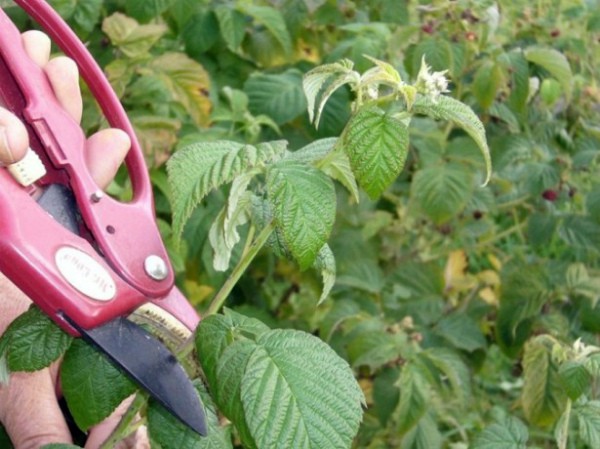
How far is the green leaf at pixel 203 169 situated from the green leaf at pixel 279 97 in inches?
40.1

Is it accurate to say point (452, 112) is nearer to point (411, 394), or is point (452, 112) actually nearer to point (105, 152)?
point (105, 152)

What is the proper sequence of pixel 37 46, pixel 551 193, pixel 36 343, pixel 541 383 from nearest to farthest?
1. pixel 36 343
2. pixel 37 46
3. pixel 541 383
4. pixel 551 193

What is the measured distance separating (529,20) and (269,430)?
1704 millimetres

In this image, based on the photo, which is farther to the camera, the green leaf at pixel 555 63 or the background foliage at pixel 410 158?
the green leaf at pixel 555 63

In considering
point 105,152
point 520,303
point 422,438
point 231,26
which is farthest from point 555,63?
point 105,152

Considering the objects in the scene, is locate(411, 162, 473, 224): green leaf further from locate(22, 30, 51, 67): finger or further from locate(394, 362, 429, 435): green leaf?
locate(22, 30, 51, 67): finger

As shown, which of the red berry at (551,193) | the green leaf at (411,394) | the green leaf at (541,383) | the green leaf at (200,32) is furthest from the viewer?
the red berry at (551,193)

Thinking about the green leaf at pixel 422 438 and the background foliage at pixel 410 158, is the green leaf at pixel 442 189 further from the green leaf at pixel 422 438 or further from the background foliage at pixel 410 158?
the green leaf at pixel 422 438

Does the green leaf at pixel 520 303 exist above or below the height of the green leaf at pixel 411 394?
below

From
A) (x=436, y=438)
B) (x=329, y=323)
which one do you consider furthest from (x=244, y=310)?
(x=436, y=438)

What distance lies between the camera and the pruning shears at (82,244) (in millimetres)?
926

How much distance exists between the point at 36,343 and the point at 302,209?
278 mm

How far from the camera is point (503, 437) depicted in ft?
4.75

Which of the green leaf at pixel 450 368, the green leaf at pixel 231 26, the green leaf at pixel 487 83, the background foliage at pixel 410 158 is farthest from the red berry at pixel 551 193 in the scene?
the green leaf at pixel 231 26
